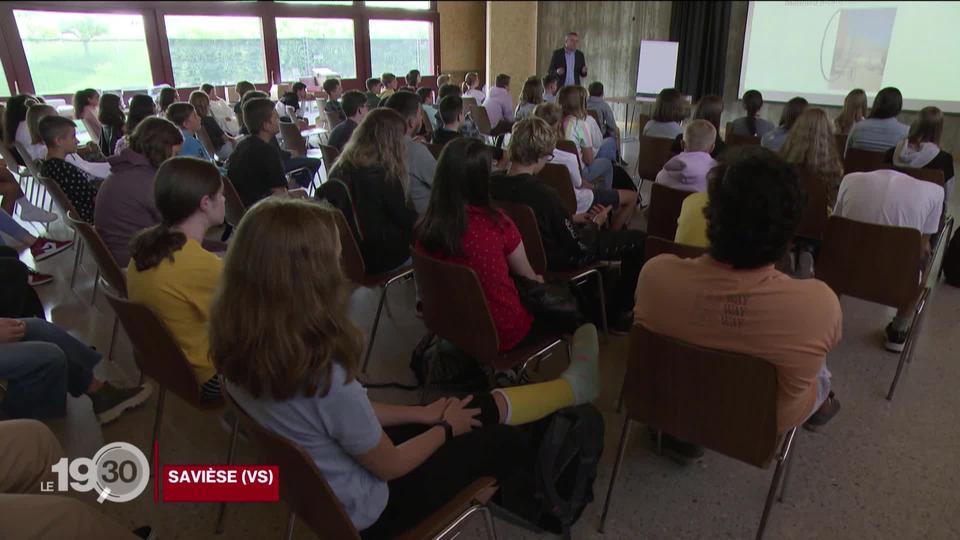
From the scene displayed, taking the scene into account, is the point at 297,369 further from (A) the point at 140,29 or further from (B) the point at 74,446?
(A) the point at 140,29

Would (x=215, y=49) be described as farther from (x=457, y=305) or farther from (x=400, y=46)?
Result: (x=457, y=305)

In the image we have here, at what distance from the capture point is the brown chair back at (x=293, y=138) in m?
5.37

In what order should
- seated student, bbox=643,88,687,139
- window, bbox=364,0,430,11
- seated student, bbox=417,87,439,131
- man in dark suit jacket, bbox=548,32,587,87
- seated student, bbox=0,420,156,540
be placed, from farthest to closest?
window, bbox=364,0,430,11
man in dark suit jacket, bbox=548,32,587,87
seated student, bbox=417,87,439,131
seated student, bbox=643,88,687,139
seated student, bbox=0,420,156,540

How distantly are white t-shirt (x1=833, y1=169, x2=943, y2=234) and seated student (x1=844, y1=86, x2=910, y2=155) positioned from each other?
1853 mm

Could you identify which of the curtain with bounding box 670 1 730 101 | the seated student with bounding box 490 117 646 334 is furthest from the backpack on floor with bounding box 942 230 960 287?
the curtain with bounding box 670 1 730 101

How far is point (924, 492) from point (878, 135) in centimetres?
309

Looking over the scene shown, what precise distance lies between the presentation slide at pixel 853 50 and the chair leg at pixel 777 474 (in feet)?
24.4

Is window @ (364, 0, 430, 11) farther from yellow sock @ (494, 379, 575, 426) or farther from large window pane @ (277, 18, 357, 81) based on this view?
yellow sock @ (494, 379, 575, 426)

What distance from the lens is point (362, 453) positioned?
1.16m

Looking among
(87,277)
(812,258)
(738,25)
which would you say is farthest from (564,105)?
(738,25)

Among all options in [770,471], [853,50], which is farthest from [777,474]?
[853,50]

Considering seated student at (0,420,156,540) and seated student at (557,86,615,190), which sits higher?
seated student at (557,86,615,190)

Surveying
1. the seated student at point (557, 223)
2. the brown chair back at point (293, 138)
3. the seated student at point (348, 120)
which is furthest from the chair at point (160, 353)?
the brown chair back at point (293, 138)

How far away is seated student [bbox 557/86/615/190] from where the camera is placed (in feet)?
14.0
